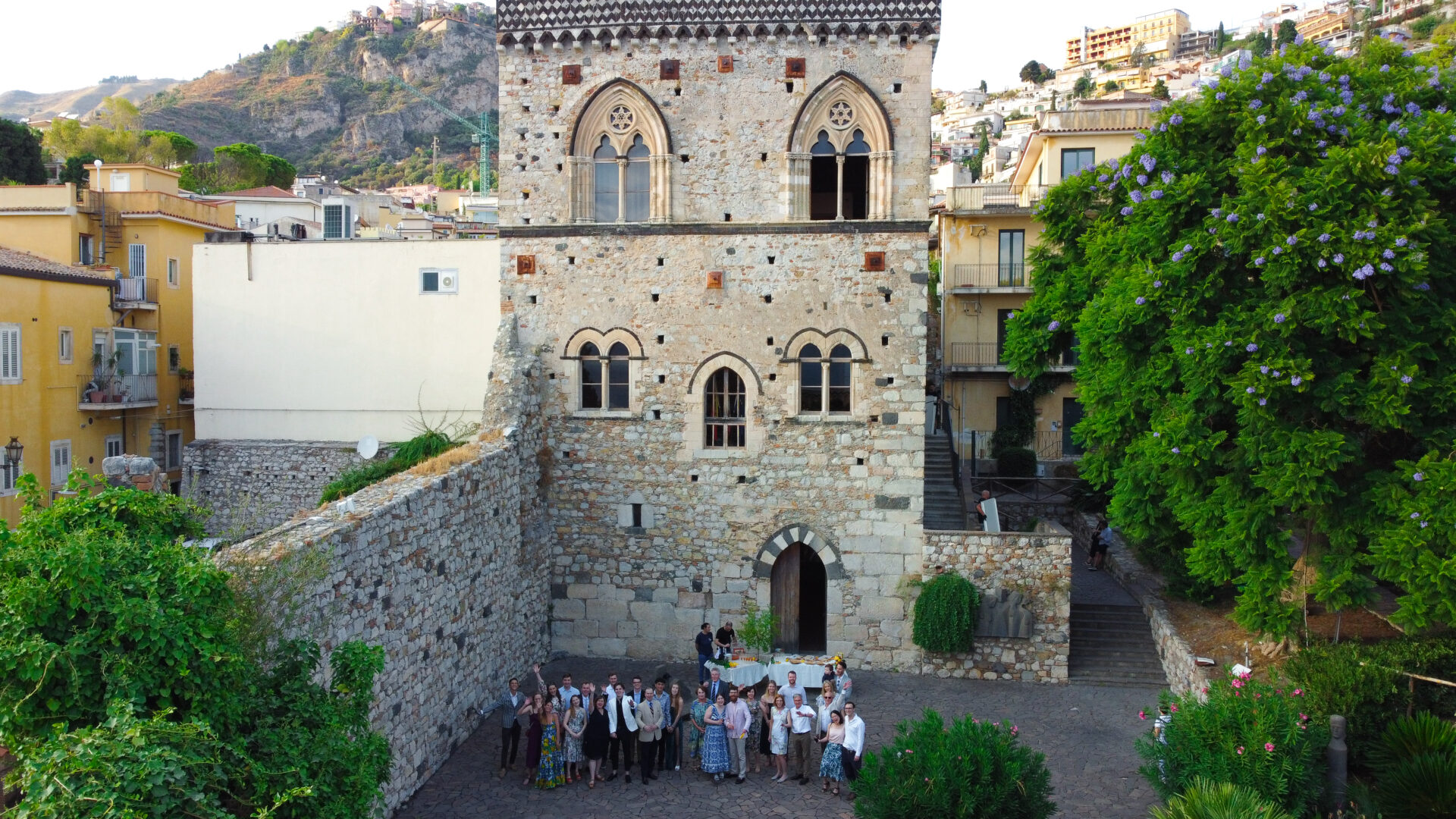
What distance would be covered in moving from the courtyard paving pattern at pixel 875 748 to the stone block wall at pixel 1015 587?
1.03 ft

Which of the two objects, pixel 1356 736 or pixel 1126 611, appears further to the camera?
pixel 1126 611

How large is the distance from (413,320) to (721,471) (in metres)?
8.07

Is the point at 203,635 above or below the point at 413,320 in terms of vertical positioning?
below

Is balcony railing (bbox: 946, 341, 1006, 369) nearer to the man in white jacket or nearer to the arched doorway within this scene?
the arched doorway

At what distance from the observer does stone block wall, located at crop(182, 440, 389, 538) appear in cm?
2272

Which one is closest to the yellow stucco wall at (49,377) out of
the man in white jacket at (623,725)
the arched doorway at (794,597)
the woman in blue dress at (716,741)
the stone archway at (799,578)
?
the man in white jacket at (623,725)

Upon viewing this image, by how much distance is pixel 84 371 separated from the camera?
24.6m

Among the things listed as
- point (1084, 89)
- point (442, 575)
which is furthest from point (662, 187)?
point (1084, 89)

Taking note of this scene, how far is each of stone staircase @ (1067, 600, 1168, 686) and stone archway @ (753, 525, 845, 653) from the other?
14.7 ft

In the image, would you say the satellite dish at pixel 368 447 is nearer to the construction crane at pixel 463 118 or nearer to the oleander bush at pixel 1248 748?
the oleander bush at pixel 1248 748

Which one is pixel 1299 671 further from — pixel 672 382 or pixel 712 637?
pixel 672 382

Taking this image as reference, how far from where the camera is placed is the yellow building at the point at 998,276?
2992 centimetres

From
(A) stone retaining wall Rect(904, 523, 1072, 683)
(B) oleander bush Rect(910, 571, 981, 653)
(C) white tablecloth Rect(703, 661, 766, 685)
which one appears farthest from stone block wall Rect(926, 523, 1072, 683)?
(C) white tablecloth Rect(703, 661, 766, 685)

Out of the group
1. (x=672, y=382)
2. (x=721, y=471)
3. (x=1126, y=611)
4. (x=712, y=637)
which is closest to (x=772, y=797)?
(x=712, y=637)
